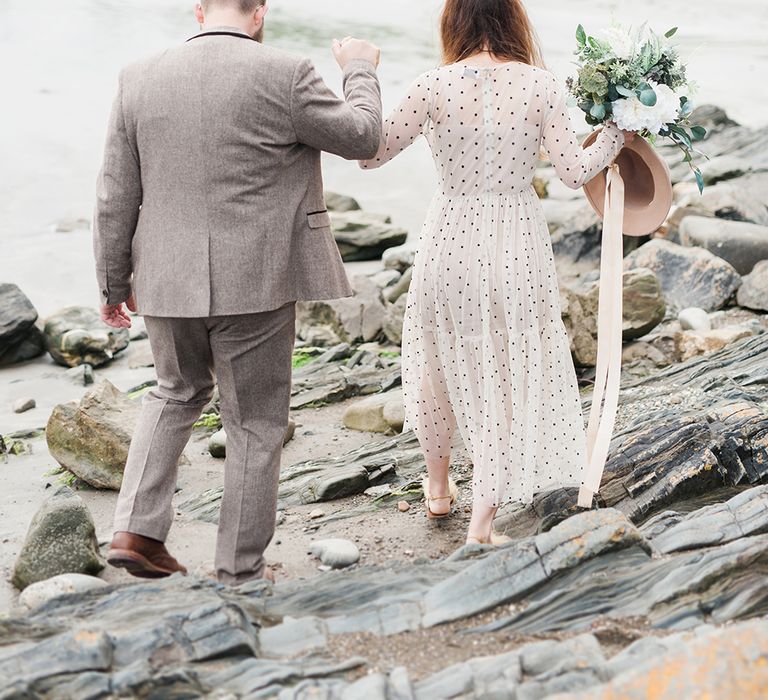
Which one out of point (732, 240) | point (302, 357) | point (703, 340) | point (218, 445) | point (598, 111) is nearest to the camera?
point (598, 111)

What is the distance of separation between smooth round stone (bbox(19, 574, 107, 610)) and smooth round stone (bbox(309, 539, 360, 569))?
95 cm

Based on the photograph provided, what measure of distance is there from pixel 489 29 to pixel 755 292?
16.8 feet

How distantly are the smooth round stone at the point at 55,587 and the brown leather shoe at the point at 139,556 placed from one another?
0.37 ft

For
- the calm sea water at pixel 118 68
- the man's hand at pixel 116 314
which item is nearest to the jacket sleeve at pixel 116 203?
the man's hand at pixel 116 314

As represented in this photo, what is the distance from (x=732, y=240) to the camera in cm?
980

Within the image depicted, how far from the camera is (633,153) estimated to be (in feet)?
15.8

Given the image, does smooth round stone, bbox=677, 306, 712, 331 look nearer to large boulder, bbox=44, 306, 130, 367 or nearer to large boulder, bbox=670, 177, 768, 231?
large boulder, bbox=670, 177, 768, 231

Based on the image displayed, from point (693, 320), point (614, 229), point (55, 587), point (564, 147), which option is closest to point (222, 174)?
point (564, 147)

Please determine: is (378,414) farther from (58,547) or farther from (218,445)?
(58,547)

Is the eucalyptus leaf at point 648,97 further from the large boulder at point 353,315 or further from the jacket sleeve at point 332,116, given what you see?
the large boulder at point 353,315

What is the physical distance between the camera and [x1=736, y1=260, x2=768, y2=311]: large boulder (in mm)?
8689

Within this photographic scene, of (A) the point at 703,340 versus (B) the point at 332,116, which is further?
(A) the point at 703,340

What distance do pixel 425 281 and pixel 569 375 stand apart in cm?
73

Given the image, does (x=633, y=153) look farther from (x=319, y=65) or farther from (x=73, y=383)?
(x=319, y=65)
